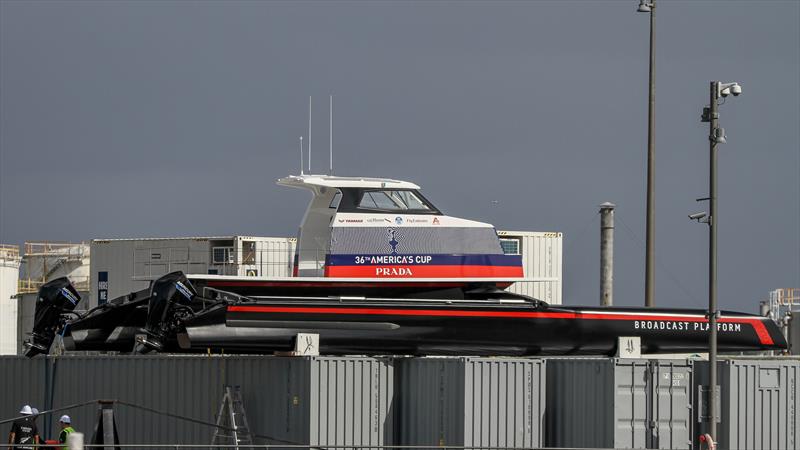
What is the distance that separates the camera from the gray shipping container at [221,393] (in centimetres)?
2352

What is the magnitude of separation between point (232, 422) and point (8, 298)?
118 feet

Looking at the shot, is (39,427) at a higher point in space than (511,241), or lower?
lower

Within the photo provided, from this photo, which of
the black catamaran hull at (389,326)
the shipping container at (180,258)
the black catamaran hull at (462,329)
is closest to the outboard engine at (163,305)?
the black catamaran hull at (389,326)

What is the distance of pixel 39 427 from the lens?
26594 mm

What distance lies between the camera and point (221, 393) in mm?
24578

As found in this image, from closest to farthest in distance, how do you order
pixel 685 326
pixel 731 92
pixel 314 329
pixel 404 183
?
1. pixel 731 92
2. pixel 314 329
3. pixel 685 326
4. pixel 404 183

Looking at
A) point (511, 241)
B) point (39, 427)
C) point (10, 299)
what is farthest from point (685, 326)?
point (10, 299)

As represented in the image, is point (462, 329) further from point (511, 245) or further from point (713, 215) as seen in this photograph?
point (511, 245)

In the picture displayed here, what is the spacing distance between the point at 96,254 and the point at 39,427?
18109 mm

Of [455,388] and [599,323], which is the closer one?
[455,388]

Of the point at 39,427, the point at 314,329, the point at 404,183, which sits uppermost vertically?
the point at 404,183

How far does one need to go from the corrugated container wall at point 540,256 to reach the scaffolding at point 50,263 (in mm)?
22297

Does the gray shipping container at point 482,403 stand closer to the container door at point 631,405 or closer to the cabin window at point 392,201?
the container door at point 631,405

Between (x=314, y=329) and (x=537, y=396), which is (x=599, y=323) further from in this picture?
(x=314, y=329)
